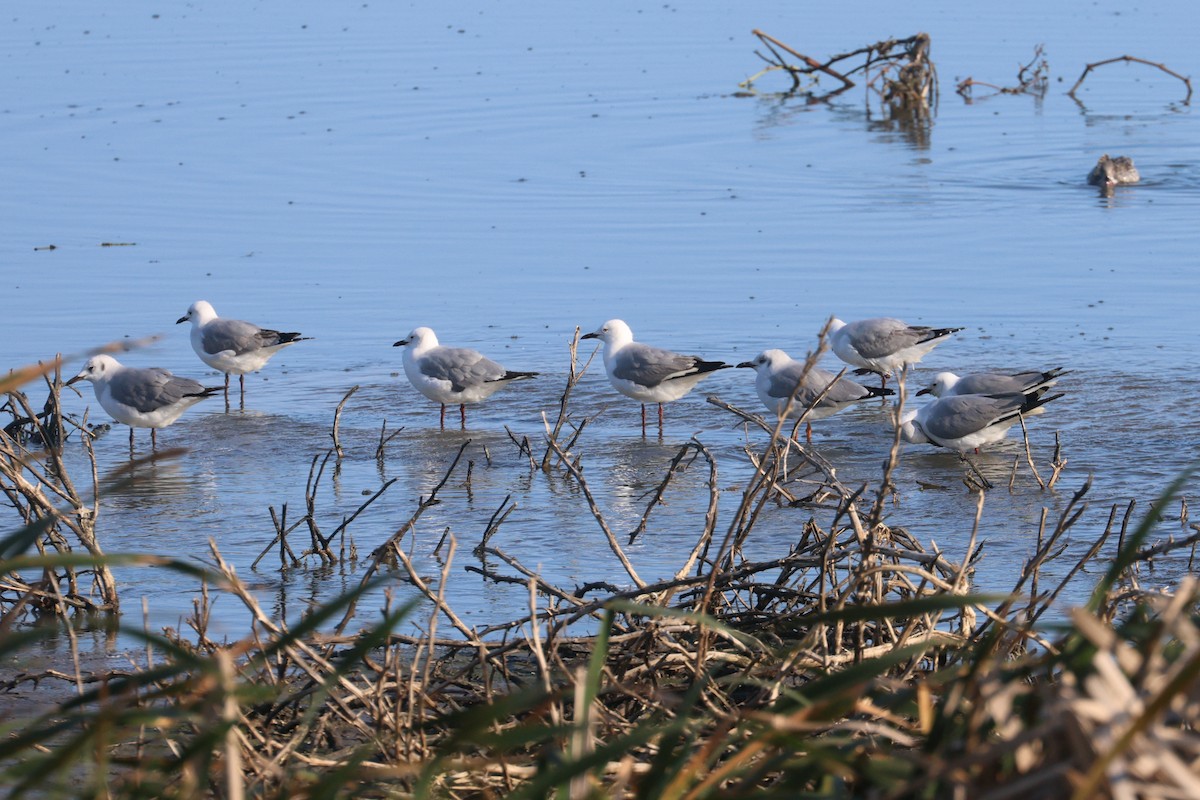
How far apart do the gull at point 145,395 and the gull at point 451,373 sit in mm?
1183

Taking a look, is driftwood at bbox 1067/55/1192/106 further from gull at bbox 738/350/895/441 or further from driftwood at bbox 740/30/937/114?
gull at bbox 738/350/895/441

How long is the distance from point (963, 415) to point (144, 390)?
454 cm

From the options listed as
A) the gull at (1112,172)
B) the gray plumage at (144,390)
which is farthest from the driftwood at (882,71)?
the gray plumage at (144,390)

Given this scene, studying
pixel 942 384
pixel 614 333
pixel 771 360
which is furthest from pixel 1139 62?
pixel 771 360

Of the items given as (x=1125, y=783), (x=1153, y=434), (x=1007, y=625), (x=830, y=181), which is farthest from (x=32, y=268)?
(x=1125, y=783)

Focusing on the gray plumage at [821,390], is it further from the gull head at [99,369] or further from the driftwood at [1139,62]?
the driftwood at [1139,62]

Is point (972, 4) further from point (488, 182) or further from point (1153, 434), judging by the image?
point (1153, 434)

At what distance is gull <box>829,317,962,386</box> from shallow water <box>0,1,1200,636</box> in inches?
9.4

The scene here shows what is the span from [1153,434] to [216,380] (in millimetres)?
6002

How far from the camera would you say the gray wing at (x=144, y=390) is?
9.56 meters

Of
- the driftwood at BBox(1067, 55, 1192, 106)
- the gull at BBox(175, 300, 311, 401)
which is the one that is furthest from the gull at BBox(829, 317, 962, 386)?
the driftwood at BBox(1067, 55, 1192, 106)

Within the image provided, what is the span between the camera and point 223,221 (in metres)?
15.1

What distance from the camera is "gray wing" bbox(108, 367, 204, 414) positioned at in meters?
9.56

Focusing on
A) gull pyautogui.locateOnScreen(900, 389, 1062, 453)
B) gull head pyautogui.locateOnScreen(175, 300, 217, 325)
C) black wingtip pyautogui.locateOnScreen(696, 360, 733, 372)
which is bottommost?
gull pyautogui.locateOnScreen(900, 389, 1062, 453)
